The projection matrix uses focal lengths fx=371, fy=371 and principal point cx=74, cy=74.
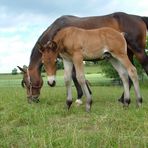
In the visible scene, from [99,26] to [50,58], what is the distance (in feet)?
9.11

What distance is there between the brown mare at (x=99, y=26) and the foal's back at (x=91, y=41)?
1499 mm

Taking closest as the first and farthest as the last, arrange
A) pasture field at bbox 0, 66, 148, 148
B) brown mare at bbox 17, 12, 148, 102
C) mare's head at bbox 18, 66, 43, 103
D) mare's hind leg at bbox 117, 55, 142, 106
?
pasture field at bbox 0, 66, 148, 148, mare's hind leg at bbox 117, 55, 142, 106, brown mare at bbox 17, 12, 148, 102, mare's head at bbox 18, 66, 43, 103

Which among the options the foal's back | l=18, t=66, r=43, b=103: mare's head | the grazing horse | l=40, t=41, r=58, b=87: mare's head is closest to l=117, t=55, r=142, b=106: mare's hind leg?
the grazing horse

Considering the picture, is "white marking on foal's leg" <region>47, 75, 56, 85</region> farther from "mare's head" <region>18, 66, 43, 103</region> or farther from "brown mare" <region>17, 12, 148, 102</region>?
"mare's head" <region>18, 66, 43, 103</region>

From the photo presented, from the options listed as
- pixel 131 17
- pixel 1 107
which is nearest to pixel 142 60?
pixel 131 17

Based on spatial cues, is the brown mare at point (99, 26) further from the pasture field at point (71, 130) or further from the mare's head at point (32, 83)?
the pasture field at point (71, 130)

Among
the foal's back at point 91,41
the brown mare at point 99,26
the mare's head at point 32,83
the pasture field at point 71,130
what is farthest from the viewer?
the mare's head at point 32,83

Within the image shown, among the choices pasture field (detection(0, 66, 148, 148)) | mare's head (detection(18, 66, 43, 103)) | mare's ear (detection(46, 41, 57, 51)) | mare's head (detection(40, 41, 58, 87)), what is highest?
mare's ear (detection(46, 41, 57, 51))

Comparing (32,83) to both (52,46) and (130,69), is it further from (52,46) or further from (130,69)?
(130,69)

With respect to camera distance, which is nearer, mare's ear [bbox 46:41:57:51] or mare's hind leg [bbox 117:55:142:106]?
mare's ear [bbox 46:41:57:51]

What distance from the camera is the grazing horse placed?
8.14m

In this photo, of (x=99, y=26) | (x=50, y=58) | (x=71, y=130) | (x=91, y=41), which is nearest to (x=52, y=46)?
(x=50, y=58)

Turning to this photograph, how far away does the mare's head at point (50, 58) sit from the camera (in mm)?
8109

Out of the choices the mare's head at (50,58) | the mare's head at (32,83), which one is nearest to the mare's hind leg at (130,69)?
the mare's head at (50,58)
